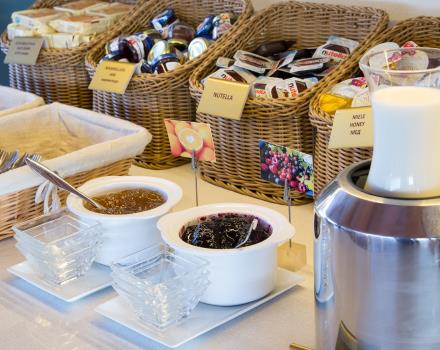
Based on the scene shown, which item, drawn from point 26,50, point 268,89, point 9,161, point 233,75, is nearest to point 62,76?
point 26,50

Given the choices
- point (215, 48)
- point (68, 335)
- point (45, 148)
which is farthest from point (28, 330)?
point (215, 48)

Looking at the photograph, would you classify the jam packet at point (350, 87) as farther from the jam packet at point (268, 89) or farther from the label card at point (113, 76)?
the label card at point (113, 76)

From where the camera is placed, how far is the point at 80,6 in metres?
2.29

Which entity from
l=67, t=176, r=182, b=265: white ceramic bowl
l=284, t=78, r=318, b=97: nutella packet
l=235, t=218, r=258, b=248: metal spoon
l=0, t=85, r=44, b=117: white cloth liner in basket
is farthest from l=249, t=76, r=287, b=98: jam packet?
l=0, t=85, r=44, b=117: white cloth liner in basket

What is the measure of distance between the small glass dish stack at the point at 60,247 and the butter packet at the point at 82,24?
0.86m

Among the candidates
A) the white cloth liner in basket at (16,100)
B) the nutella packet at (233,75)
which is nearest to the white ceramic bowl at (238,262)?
the nutella packet at (233,75)

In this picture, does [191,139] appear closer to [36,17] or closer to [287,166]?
[287,166]

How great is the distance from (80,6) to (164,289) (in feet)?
4.49

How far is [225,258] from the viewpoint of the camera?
1.13m

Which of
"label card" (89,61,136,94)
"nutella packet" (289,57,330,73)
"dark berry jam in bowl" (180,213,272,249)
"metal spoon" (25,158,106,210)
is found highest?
"nutella packet" (289,57,330,73)

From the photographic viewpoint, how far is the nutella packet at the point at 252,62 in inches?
68.2

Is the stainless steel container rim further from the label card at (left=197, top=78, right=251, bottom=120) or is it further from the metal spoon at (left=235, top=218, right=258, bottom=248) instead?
the label card at (left=197, top=78, right=251, bottom=120)

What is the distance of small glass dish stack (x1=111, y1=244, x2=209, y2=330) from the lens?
112 cm

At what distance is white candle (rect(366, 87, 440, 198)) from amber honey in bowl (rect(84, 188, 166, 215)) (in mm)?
529
